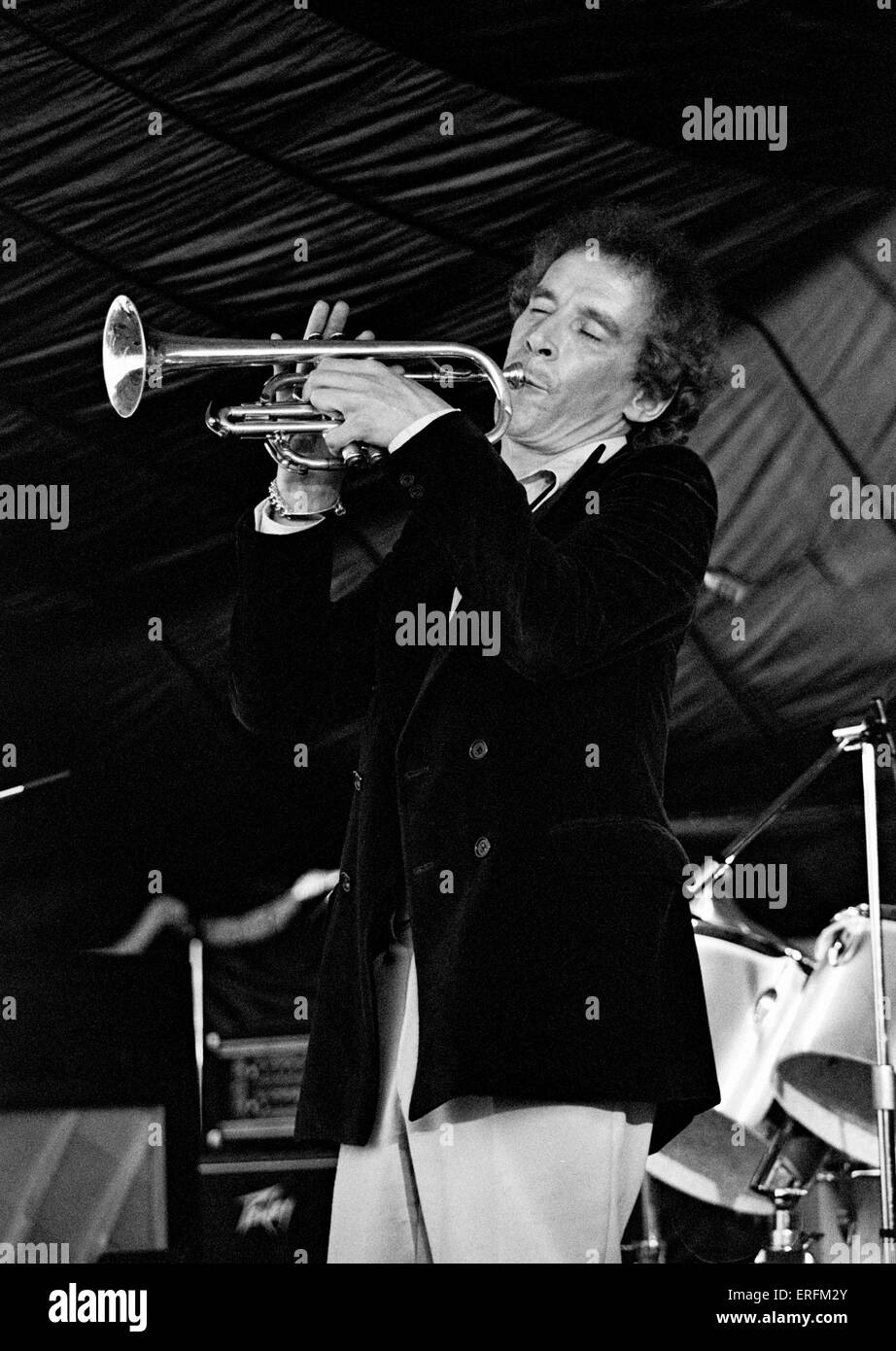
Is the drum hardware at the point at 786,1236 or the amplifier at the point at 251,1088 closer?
the drum hardware at the point at 786,1236

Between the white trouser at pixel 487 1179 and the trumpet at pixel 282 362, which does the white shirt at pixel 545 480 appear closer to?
the trumpet at pixel 282 362

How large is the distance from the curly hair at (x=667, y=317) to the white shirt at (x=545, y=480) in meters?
0.11

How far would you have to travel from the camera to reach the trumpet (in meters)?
2.66

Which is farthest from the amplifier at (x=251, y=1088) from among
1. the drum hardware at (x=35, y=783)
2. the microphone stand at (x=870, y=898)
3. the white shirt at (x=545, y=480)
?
the white shirt at (x=545, y=480)

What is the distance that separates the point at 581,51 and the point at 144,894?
1.80 metres

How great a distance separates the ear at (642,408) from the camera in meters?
2.71

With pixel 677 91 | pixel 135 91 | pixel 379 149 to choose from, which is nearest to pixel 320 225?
pixel 379 149

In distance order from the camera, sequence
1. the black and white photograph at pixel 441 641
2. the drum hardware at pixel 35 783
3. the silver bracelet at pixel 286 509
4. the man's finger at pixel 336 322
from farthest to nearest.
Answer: the drum hardware at pixel 35 783, the man's finger at pixel 336 322, the silver bracelet at pixel 286 509, the black and white photograph at pixel 441 641

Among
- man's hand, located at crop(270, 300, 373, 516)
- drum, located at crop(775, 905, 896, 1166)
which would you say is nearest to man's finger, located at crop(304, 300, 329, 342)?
man's hand, located at crop(270, 300, 373, 516)

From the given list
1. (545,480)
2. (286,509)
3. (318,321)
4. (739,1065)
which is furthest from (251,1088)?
(318,321)

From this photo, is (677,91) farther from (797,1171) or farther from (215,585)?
(797,1171)

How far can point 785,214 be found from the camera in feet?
10.7

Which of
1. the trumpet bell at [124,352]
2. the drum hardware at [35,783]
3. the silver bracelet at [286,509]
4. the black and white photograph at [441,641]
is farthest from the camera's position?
the drum hardware at [35,783]

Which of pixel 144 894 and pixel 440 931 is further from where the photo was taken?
pixel 144 894
